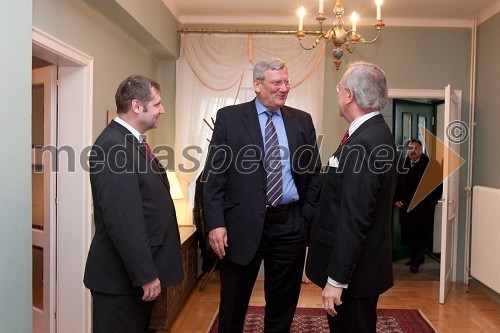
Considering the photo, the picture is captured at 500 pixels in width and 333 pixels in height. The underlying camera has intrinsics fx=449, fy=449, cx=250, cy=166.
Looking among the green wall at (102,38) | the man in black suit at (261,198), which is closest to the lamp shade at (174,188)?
the green wall at (102,38)

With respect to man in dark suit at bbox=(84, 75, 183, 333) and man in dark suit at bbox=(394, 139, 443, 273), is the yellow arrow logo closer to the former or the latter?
man in dark suit at bbox=(394, 139, 443, 273)

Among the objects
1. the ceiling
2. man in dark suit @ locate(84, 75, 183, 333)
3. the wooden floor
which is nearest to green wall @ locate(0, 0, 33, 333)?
man in dark suit @ locate(84, 75, 183, 333)

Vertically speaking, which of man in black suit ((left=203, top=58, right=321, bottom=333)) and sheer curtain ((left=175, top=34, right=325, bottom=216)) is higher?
sheer curtain ((left=175, top=34, right=325, bottom=216))

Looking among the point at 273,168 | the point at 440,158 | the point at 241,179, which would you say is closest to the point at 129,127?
the point at 241,179

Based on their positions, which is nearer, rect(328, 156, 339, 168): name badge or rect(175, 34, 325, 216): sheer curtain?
rect(328, 156, 339, 168): name badge

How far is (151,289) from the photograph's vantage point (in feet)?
5.88

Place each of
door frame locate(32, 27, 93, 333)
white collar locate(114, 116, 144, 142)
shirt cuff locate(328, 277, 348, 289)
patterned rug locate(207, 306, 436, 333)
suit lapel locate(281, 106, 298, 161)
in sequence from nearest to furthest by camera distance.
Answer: shirt cuff locate(328, 277, 348, 289), white collar locate(114, 116, 144, 142), suit lapel locate(281, 106, 298, 161), door frame locate(32, 27, 93, 333), patterned rug locate(207, 306, 436, 333)

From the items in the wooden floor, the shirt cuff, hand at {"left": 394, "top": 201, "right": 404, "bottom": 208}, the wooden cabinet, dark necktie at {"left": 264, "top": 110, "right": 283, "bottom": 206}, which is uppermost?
dark necktie at {"left": 264, "top": 110, "right": 283, "bottom": 206}

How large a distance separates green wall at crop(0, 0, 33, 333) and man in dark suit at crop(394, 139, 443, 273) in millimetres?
4691

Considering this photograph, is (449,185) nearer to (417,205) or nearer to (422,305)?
(422,305)

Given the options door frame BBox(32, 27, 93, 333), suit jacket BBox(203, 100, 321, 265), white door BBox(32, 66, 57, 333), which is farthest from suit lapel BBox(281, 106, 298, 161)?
white door BBox(32, 66, 57, 333)

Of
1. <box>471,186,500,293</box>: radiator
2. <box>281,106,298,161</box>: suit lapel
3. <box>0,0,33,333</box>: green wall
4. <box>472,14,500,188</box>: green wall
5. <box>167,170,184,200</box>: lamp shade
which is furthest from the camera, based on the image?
<box>472,14,500,188</box>: green wall

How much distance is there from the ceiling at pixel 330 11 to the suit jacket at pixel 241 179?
2.44 meters

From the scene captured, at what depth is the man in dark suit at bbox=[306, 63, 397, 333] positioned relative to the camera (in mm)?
1697
